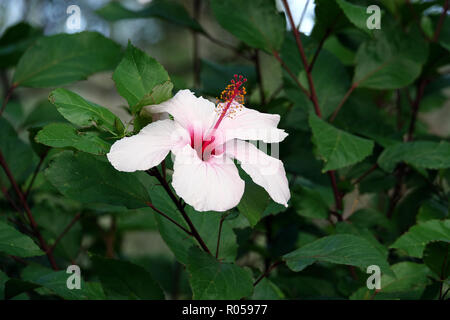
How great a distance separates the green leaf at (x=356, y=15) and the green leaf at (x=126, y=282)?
0.49 m

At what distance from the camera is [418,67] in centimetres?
87

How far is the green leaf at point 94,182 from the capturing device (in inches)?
23.5

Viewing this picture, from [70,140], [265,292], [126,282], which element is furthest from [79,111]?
[265,292]

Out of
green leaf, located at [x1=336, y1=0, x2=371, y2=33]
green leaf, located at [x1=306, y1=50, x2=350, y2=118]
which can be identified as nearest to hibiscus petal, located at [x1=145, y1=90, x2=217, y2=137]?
green leaf, located at [x1=336, y1=0, x2=371, y2=33]

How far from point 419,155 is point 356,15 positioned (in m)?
0.26

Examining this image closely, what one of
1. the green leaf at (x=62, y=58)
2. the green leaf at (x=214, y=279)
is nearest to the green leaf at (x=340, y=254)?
the green leaf at (x=214, y=279)

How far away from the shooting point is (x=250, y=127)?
540 millimetres

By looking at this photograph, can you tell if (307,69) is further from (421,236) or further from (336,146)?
(421,236)

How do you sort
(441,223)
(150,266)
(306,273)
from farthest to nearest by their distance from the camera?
(150,266), (306,273), (441,223)

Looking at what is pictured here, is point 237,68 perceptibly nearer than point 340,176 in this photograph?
Result: No

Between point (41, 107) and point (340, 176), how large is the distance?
2.41 ft

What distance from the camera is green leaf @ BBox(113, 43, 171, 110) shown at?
0.56 meters
